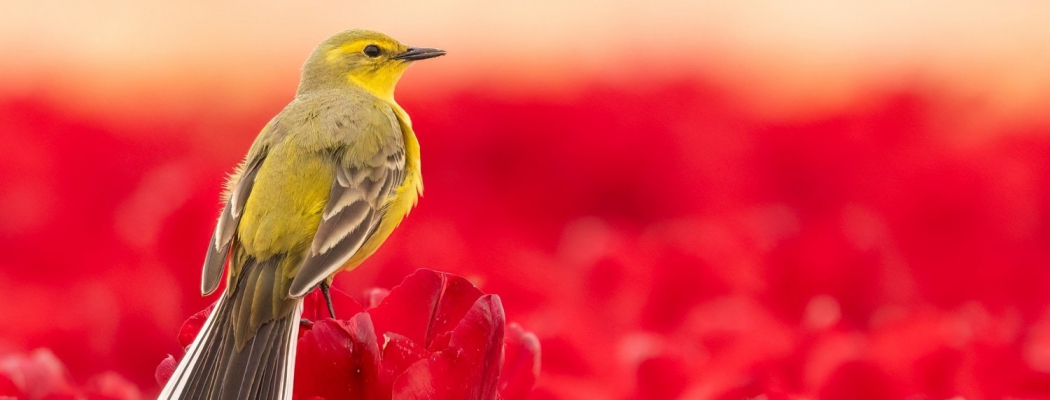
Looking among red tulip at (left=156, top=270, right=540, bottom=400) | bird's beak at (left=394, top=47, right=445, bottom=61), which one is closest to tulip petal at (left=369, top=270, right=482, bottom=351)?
red tulip at (left=156, top=270, right=540, bottom=400)

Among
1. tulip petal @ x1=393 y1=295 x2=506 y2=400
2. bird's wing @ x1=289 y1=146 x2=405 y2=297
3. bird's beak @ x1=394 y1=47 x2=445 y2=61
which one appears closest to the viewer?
tulip petal @ x1=393 y1=295 x2=506 y2=400

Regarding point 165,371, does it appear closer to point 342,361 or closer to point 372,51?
point 342,361

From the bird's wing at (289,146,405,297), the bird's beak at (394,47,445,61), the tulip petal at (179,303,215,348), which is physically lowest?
the tulip petal at (179,303,215,348)

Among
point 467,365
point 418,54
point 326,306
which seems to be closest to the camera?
point 467,365

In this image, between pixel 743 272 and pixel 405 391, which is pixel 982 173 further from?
pixel 405 391

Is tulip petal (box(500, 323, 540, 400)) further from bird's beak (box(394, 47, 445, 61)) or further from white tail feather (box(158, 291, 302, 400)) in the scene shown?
bird's beak (box(394, 47, 445, 61))

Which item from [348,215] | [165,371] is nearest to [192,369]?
[165,371]

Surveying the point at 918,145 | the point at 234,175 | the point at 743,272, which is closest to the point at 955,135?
the point at 918,145
